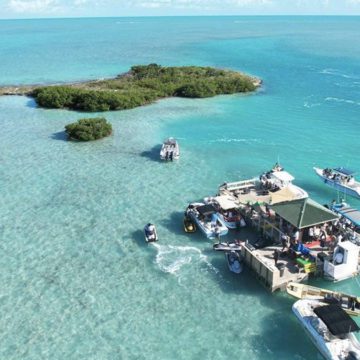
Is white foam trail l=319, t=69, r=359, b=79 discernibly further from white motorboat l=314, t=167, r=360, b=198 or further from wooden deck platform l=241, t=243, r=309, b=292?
wooden deck platform l=241, t=243, r=309, b=292

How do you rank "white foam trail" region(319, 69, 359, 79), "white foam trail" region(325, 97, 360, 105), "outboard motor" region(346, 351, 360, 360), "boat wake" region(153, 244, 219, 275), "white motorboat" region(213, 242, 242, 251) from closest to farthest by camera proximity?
"outboard motor" region(346, 351, 360, 360)
"boat wake" region(153, 244, 219, 275)
"white motorboat" region(213, 242, 242, 251)
"white foam trail" region(325, 97, 360, 105)
"white foam trail" region(319, 69, 359, 79)

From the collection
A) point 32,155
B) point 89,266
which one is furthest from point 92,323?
point 32,155

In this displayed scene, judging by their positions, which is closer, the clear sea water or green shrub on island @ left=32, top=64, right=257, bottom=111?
the clear sea water

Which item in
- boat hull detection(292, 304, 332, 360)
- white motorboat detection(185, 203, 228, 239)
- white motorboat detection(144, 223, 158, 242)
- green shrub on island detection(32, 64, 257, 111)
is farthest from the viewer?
green shrub on island detection(32, 64, 257, 111)

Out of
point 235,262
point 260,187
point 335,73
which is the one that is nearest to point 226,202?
point 260,187

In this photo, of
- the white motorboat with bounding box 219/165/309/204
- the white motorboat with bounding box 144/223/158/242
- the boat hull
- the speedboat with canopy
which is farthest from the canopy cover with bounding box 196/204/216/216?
the boat hull

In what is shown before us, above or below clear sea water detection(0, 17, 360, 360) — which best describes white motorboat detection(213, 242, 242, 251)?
above

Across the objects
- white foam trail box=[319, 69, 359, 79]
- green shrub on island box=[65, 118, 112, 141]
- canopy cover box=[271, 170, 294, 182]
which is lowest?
white foam trail box=[319, 69, 359, 79]

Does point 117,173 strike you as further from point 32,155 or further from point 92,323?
point 92,323

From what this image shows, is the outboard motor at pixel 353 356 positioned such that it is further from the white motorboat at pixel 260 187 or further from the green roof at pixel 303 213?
the white motorboat at pixel 260 187
